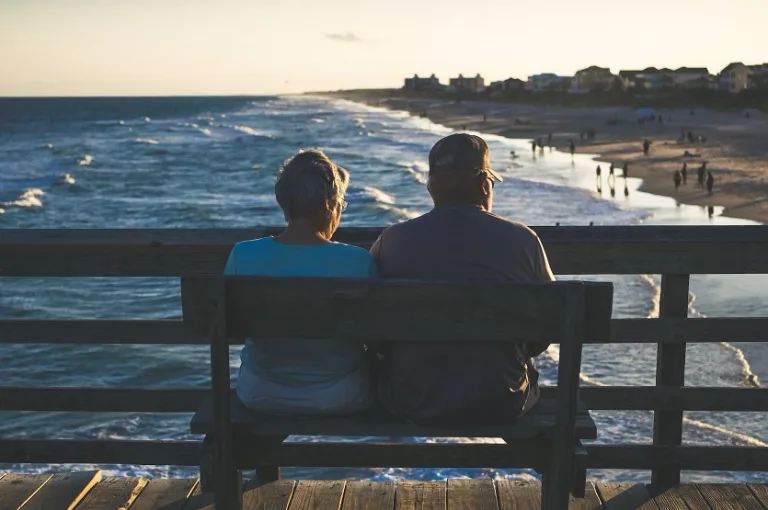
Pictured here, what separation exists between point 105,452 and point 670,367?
245 centimetres

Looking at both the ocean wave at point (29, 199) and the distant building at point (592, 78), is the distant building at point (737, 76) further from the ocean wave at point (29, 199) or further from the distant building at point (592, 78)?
the ocean wave at point (29, 199)

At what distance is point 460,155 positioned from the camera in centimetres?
279

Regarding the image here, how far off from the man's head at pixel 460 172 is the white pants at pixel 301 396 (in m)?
0.69

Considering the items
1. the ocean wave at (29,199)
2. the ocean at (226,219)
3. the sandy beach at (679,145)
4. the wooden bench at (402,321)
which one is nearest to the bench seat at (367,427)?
the wooden bench at (402,321)

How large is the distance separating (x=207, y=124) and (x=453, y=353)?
99.5 meters

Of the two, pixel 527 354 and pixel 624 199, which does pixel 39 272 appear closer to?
pixel 527 354

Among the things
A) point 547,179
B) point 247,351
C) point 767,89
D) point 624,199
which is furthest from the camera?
point 767,89

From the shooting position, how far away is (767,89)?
85750 millimetres

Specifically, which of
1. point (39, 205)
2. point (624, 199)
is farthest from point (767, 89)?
point (39, 205)

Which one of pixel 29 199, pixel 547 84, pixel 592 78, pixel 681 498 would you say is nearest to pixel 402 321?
pixel 681 498

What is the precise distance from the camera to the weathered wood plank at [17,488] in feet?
12.0

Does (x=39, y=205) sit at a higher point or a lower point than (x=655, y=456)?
lower

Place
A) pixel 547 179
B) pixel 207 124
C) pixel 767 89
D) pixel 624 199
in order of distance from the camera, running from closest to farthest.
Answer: pixel 624 199 → pixel 547 179 → pixel 767 89 → pixel 207 124

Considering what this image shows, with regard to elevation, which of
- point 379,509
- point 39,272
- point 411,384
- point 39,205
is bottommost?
point 39,205
